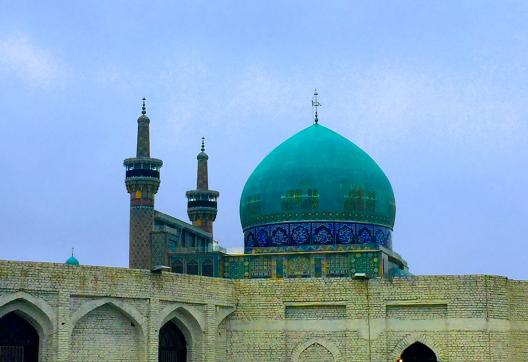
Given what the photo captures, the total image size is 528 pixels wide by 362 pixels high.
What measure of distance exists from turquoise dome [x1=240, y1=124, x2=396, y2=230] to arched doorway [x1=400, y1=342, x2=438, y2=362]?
13.8 feet

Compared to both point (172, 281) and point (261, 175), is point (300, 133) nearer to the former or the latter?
point (261, 175)

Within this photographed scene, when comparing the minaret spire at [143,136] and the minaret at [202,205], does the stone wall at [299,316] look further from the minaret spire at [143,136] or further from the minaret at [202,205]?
the minaret at [202,205]

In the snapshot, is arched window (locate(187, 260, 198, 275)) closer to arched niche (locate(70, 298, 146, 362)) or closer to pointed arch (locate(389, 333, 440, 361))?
arched niche (locate(70, 298, 146, 362))

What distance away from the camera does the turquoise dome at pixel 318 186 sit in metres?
23.0

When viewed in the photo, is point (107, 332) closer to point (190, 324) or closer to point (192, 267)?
point (190, 324)

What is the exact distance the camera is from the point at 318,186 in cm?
2305

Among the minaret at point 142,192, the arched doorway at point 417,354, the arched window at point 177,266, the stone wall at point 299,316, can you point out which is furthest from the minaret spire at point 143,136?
the arched doorway at point 417,354

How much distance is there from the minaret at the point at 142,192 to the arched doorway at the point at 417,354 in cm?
825

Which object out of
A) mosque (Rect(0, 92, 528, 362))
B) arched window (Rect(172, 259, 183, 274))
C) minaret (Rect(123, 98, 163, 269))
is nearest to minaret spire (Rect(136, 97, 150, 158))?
minaret (Rect(123, 98, 163, 269))

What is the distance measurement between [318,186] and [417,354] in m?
5.07

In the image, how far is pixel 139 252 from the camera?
25.9 meters

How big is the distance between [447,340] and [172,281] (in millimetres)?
5237

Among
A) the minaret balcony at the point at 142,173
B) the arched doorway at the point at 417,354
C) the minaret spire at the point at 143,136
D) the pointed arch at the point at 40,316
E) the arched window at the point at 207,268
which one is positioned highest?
the minaret spire at the point at 143,136

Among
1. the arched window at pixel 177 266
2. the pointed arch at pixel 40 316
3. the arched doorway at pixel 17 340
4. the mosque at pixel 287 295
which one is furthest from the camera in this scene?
the arched window at pixel 177 266
